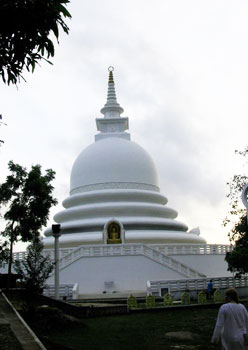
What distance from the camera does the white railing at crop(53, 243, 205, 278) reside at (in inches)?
992

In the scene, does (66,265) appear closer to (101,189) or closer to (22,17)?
(101,189)

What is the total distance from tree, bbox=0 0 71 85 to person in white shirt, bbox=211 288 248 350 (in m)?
4.11

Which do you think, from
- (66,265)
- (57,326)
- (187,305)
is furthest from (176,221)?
(57,326)

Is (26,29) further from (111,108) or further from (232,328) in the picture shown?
(111,108)

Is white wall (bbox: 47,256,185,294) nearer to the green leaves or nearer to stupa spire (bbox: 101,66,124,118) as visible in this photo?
the green leaves

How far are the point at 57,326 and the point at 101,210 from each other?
1943 centimetres

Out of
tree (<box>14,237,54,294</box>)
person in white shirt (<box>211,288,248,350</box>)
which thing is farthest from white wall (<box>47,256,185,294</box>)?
person in white shirt (<box>211,288,248,350</box>)

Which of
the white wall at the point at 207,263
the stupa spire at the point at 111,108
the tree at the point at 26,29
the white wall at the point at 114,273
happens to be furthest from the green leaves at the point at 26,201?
the stupa spire at the point at 111,108

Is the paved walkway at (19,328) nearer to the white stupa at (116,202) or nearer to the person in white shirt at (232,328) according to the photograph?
the person in white shirt at (232,328)

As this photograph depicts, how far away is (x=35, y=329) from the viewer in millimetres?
11758

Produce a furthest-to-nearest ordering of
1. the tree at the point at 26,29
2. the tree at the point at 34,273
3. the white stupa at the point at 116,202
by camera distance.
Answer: the white stupa at the point at 116,202 < the tree at the point at 34,273 < the tree at the point at 26,29

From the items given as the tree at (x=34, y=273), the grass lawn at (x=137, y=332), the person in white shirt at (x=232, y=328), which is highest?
the tree at (x=34, y=273)

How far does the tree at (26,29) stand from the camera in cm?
582

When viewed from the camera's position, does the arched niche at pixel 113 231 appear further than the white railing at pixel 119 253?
Yes
